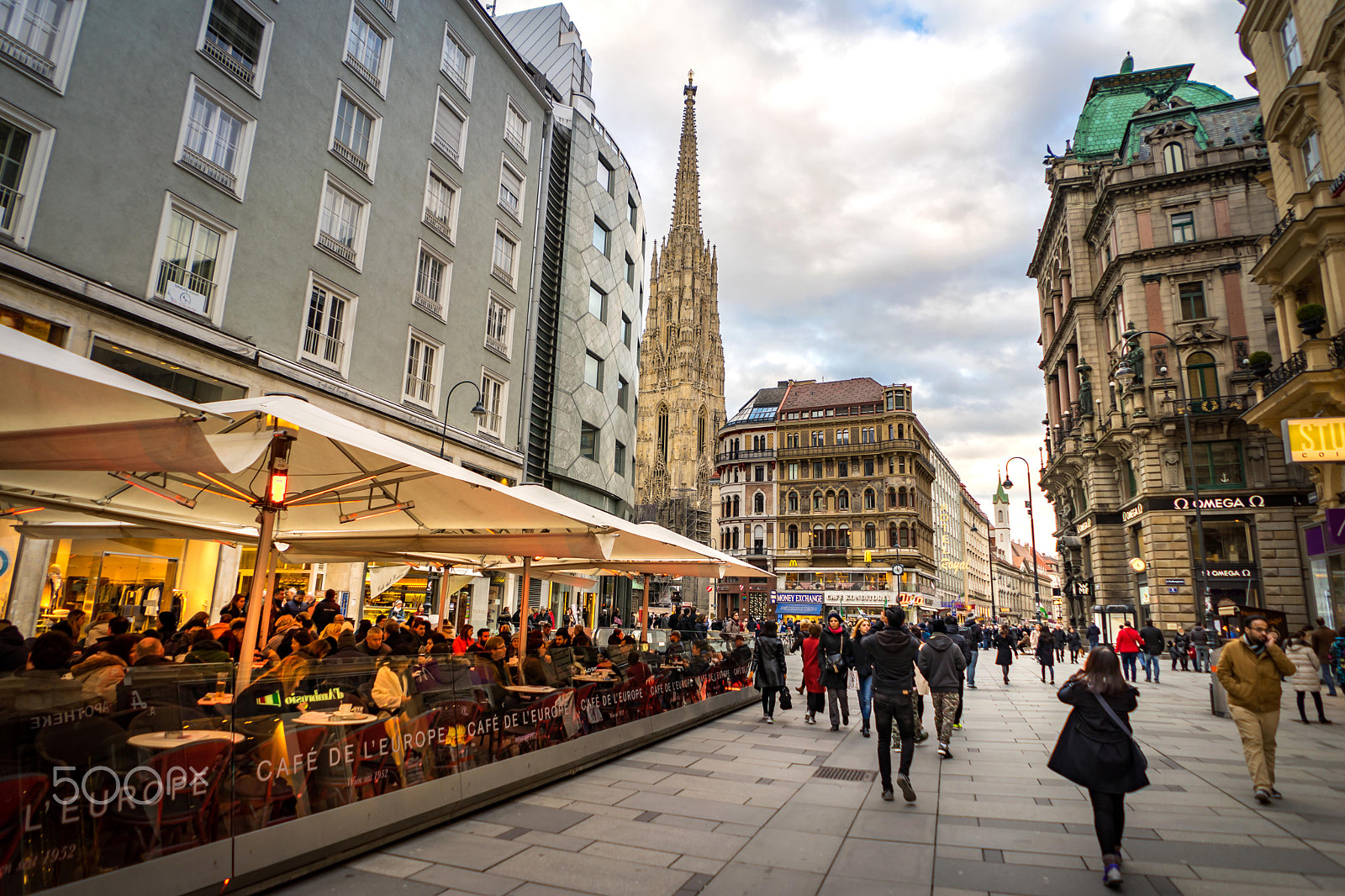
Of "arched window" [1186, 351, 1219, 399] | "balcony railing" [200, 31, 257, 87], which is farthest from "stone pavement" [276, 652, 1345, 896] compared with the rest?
"arched window" [1186, 351, 1219, 399]

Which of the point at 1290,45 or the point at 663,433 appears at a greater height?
the point at 663,433

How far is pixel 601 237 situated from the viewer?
35.0 meters

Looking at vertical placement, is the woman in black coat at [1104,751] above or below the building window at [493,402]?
below

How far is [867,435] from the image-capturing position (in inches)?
2849

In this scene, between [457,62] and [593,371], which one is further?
[593,371]

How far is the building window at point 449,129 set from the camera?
24500 mm

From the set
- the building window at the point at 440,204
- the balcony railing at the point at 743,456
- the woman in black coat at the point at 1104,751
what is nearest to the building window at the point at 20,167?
the building window at the point at 440,204

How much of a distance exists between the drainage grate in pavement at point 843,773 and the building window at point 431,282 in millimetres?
19171

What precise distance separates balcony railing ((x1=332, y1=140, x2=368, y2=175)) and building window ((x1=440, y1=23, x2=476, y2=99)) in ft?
18.8

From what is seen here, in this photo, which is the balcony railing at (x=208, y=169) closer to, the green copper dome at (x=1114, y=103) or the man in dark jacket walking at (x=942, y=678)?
the man in dark jacket walking at (x=942, y=678)

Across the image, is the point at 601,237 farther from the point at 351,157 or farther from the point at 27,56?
the point at 27,56

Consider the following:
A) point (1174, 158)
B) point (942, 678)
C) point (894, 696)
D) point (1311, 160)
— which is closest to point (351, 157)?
point (942, 678)

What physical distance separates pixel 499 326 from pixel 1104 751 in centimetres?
2541

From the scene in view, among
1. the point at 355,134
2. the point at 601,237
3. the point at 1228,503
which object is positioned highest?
the point at 601,237
